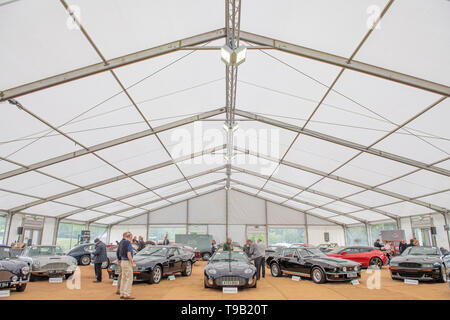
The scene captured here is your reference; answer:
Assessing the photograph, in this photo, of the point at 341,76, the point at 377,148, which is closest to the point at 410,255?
the point at 377,148

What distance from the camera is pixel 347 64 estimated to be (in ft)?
22.9

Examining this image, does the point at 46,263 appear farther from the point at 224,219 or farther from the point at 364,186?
the point at 224,219

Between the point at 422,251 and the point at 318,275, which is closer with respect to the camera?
the point at 318,275

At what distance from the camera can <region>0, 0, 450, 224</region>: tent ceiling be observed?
5.76 m

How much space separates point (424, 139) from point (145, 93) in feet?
30.8

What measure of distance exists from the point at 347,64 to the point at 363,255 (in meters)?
10.8

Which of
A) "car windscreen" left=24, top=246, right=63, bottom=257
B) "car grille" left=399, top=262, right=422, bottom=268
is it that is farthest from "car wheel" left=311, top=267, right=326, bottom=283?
"car windscreen" left=24, top=246, right=63, bottom=257

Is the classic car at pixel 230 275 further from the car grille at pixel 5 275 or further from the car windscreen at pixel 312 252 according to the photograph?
the car grille at pixel 5 275

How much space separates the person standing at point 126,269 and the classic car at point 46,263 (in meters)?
4.75

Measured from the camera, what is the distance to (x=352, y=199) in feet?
61.4

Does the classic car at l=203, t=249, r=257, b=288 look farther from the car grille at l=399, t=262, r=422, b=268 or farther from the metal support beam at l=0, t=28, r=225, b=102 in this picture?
the metal support beam at l=0, t=28, r=225, b=102

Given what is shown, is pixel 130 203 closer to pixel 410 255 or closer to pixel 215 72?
pixel 215 72

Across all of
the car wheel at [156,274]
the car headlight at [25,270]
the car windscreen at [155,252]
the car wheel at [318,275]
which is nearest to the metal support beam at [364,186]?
the car wheel at [318,275]

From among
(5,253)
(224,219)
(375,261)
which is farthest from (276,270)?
(224,219)
